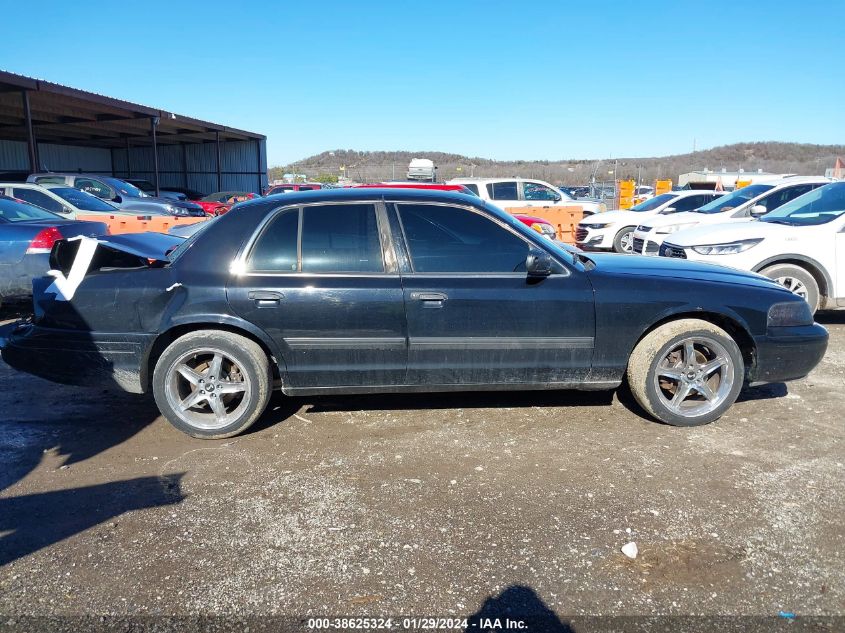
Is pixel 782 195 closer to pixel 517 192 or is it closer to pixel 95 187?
pixel 517 192

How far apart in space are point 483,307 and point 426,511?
138 cm

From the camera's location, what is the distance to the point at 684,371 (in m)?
4.30

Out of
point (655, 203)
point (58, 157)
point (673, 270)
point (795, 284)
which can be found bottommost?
point (795, 284)

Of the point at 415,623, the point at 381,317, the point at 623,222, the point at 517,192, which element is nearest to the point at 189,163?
the point at 517,192

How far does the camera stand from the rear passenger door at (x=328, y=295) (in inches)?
161

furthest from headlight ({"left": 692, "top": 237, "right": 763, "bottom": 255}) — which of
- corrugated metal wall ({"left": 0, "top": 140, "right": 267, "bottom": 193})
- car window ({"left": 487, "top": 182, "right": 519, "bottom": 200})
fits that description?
corrugated metal wall ({"left": 0, "top": 140, "right": 267, "bottom": 193})

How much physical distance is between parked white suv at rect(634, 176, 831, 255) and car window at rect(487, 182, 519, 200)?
14.0 feet

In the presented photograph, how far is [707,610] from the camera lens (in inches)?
100

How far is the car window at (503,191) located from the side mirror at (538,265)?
11.9 metres

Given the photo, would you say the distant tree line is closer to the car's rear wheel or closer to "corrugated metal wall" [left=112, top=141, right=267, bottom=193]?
"corrugated metal wall" [left=112, top=141, right=267, bottom=193]

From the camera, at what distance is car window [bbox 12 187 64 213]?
41.7 ft

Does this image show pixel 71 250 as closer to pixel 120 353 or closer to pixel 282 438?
pixel 120 353

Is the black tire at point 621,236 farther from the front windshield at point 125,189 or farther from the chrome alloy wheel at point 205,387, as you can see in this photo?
the front windshield at point 125,189

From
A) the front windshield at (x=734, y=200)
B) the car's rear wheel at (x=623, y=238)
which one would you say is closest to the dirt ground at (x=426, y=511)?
the front windshield at (x=734, y=200)
